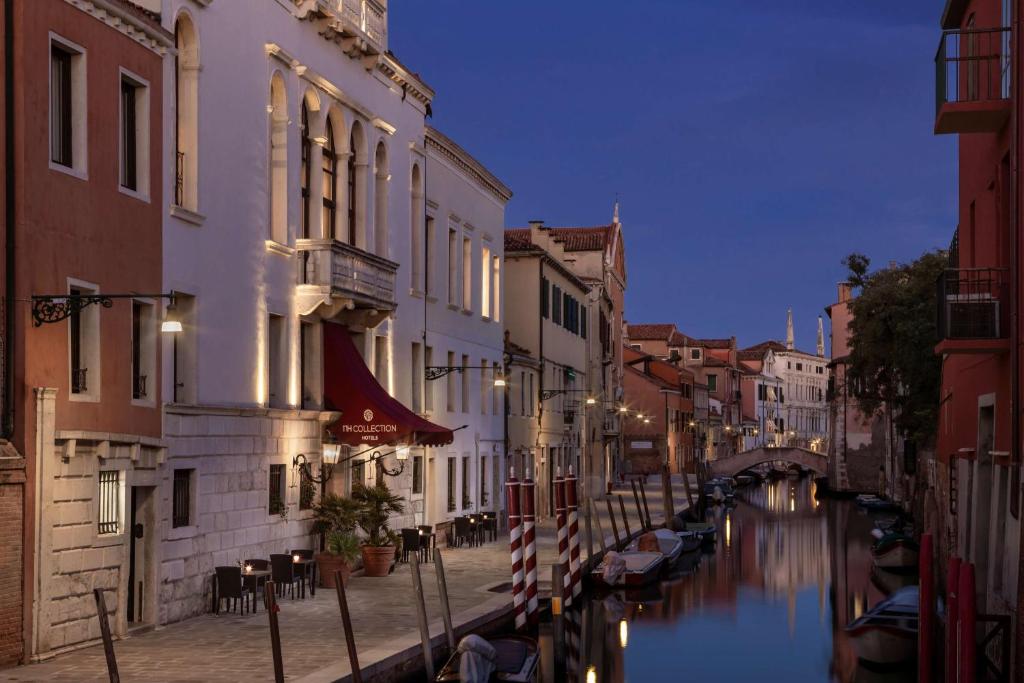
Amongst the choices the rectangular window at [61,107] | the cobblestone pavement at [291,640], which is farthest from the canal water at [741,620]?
the rectangular window at [61,107]

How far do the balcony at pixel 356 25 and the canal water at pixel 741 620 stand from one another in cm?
1104

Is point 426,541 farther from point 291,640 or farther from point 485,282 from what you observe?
point 291,640

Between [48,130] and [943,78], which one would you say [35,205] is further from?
[943,78]

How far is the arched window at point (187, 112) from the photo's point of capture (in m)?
19.0

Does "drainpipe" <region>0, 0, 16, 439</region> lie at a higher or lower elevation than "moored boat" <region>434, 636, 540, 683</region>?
higher

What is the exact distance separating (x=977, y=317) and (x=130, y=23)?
431 inches

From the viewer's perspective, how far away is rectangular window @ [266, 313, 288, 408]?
74.0 feet

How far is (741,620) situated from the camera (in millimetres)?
29812

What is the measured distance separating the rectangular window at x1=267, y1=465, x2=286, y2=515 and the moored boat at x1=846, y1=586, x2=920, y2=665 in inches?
354

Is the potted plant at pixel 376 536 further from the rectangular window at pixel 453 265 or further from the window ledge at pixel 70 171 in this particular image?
the window ledge at pixel 70 171

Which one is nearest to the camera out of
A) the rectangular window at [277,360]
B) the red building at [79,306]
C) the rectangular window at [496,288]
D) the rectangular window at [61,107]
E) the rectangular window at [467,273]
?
the red building at [79,306]

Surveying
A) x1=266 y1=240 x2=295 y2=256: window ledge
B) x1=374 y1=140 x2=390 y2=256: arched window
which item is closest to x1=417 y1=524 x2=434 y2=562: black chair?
x1=374 y1=140 x2=390 y2=256: arched window

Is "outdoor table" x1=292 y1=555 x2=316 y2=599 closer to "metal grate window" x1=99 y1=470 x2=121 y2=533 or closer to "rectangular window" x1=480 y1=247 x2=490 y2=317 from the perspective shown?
"metal grate window" x1=99 y1=470 x2=121 y2=533

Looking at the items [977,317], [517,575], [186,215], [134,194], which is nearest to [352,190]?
[186,215]
